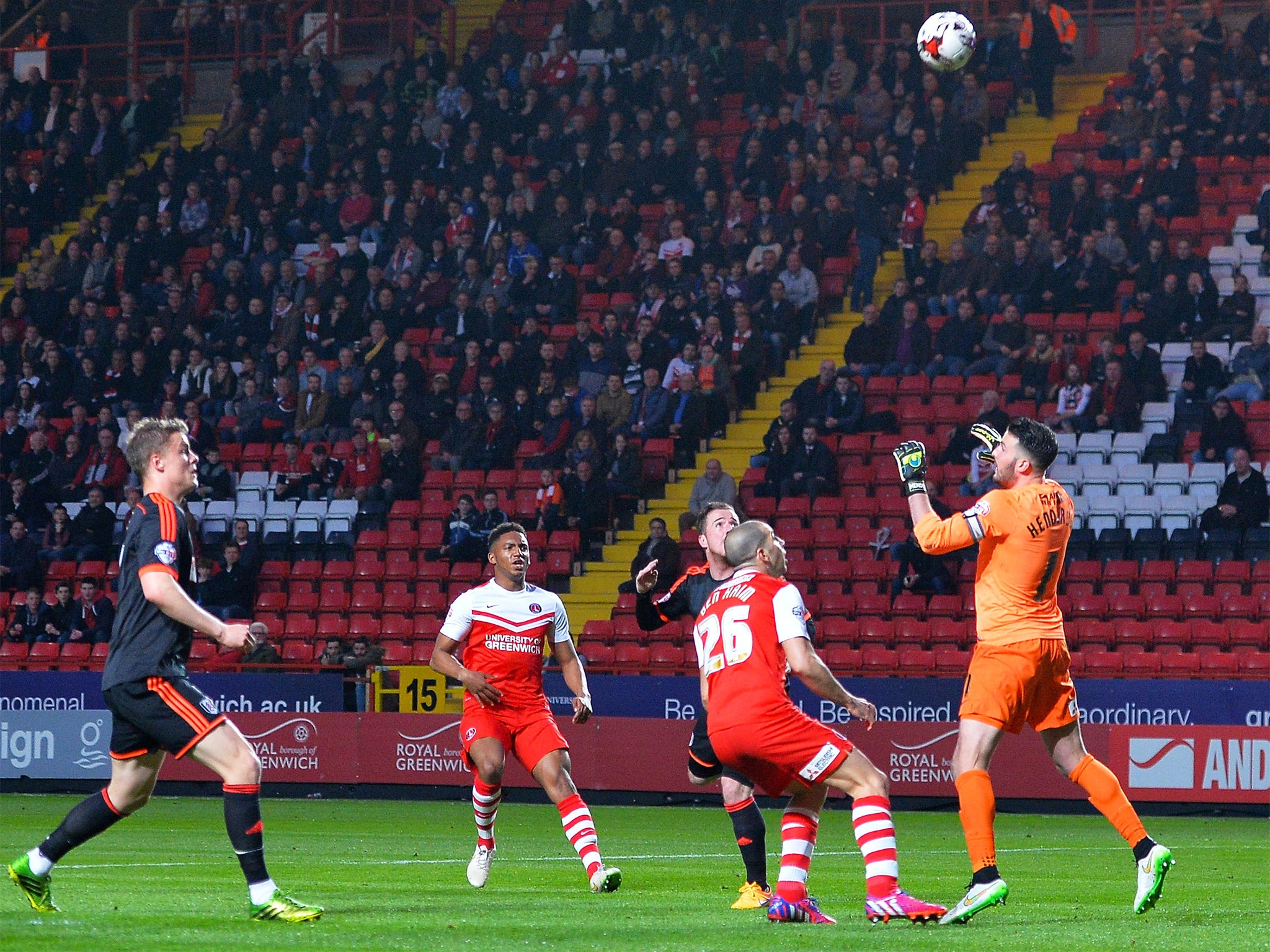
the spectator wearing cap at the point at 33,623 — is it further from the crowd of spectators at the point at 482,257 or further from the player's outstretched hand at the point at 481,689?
the player's outstretched hand at the point at 481,689

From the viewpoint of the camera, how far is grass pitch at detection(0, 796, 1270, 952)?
738 cm

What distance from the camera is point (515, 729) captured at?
35.2 ft

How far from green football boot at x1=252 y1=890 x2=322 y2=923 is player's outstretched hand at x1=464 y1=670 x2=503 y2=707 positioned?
8.78 ft

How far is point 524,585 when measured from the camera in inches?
439

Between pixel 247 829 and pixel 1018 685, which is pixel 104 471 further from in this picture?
pixel 1018 685

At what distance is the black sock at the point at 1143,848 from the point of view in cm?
843

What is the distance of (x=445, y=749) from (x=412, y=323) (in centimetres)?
877

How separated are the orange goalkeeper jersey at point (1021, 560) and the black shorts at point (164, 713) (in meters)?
3.29

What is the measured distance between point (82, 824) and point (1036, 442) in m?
4.64

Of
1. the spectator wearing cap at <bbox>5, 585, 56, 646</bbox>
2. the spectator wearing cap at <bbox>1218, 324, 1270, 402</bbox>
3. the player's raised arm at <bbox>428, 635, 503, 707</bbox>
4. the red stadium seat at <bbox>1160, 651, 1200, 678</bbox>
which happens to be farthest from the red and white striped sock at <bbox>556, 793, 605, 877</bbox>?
the spectator wearing cap at <bbox>5, 585, 56, 646</bbox>

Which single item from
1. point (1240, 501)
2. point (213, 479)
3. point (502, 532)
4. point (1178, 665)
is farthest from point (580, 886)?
point (213, 479)

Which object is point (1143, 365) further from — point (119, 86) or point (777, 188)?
point (119, 86)

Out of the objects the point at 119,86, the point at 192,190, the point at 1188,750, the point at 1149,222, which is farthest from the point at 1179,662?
the point at 119,86

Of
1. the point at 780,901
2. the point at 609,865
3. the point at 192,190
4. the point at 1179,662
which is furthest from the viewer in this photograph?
the point at 192,190
